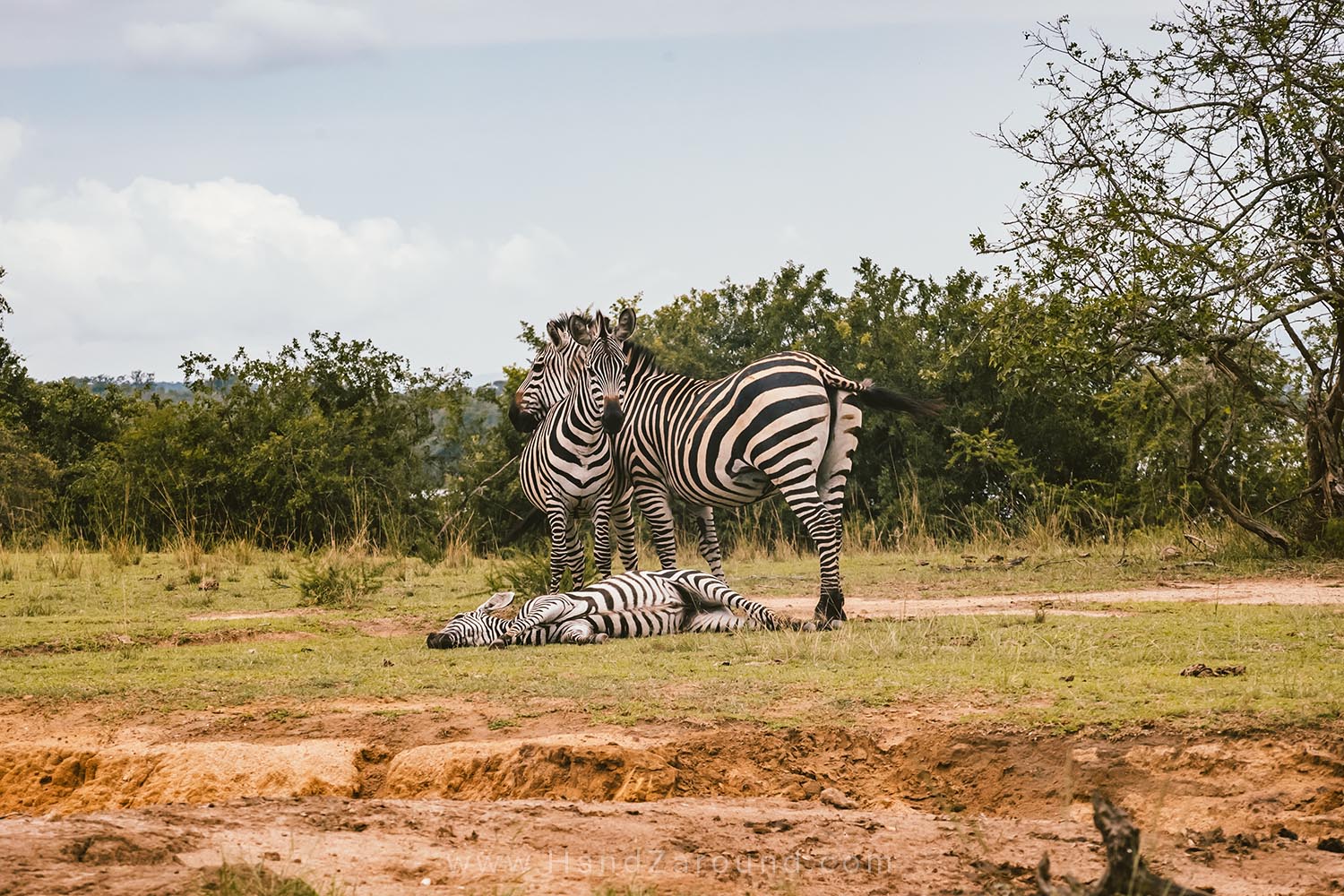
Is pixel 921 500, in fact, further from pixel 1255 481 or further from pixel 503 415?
pixel 503 415

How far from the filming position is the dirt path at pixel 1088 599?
9.87 m

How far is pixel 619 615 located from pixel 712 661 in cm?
153

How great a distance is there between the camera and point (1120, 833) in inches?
135

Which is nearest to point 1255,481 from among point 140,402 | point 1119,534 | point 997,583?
point 1119,534

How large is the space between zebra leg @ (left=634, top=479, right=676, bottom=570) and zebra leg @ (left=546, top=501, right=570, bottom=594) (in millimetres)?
634

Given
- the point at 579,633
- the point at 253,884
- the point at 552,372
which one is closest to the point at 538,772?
the point at 253,884

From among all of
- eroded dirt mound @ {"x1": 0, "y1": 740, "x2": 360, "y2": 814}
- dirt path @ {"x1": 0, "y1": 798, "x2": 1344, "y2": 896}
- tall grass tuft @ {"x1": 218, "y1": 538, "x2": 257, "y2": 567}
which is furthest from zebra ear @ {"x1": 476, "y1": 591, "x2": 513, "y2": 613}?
tall grass tuft @ {"x1": 218, "y1": 538, "x2": 257, "y2": 567}

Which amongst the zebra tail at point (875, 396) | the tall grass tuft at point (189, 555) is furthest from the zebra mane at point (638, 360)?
the tall grass tuft at point (189, 555)

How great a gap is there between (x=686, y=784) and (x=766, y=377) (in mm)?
4687

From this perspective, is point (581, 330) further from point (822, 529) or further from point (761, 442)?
point (822, 529)

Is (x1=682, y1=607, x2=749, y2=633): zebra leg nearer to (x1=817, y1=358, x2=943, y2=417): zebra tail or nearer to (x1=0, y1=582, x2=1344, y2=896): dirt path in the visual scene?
(x1=817, y1=358, x2=943, y2=417): zebra tail

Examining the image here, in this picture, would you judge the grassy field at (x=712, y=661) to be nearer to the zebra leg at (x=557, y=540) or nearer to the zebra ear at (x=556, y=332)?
the zebra leg at (x=557, y=540)

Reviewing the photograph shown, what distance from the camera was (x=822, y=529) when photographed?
937cm

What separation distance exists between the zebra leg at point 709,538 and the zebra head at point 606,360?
1037 mm
